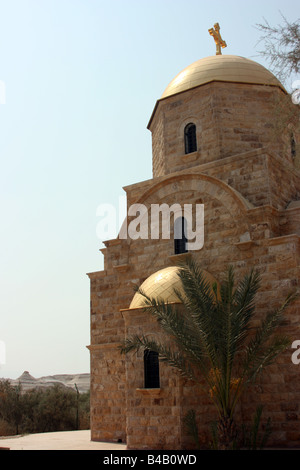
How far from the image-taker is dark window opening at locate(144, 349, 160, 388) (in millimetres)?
9383

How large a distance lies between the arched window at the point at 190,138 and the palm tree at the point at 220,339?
420 cm

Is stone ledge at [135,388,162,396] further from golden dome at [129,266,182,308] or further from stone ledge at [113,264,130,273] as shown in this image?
stone ledge at [113,264,130,273]

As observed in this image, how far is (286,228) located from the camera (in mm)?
10141

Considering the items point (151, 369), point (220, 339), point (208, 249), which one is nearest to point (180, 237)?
point (208, 249)

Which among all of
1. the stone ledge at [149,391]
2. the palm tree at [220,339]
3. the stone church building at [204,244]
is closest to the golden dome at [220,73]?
the stone church building at [204,244]

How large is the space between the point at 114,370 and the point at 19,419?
29.4ft

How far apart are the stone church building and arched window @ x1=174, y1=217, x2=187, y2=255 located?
0.10 feet

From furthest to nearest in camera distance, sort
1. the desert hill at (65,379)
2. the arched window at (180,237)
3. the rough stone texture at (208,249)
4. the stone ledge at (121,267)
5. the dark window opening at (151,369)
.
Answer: the desert hill at (65,379)
the stone ledge at (121,267)
the arched window at (180,237)
the dark window opening at (151,369)
the rough stone texture at (208,249)

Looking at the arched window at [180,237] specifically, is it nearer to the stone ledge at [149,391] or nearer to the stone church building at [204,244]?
the stone church building at [204,244]

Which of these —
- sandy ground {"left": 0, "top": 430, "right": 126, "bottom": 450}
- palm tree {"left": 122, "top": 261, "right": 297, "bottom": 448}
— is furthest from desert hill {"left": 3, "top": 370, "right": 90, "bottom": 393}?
palm tree {"left": 122, "top": 261, "right": 297, "bottom": 448}

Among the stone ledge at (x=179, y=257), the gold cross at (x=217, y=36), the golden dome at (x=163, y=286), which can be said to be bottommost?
the golden dome at (x=163, y=286)

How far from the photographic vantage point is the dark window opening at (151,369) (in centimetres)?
938

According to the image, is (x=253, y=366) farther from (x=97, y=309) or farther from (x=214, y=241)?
(x=97, y=309)

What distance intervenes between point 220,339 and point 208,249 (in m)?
2.61
